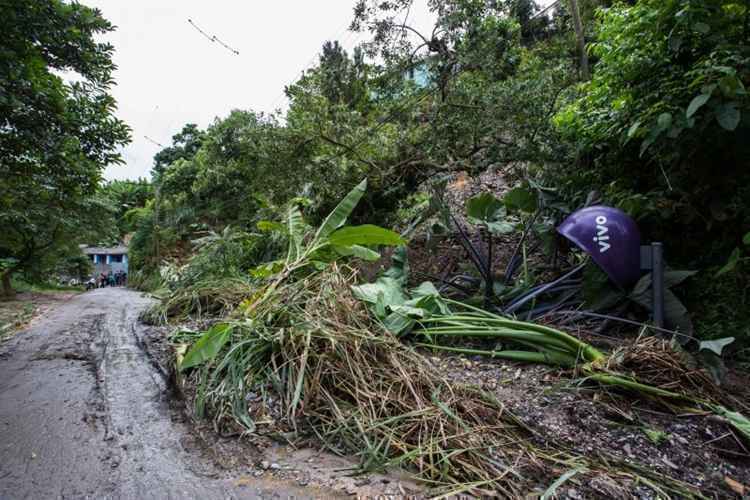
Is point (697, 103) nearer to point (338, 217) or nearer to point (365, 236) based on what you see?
point (365, 236)

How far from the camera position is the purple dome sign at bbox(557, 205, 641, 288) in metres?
3.37

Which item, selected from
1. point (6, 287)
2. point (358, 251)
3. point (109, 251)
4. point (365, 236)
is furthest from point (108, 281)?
point (365, 236)

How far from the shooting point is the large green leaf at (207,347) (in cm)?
261

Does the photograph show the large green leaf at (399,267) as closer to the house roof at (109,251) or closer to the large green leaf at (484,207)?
the large green leaf at (484,207)

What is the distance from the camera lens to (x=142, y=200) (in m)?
32.3

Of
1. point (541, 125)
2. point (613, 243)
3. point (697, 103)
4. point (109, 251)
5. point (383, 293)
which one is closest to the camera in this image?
point (697, 103)

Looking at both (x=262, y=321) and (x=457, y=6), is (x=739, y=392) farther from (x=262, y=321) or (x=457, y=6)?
(x=457, y=6)

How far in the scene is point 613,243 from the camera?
3377mm

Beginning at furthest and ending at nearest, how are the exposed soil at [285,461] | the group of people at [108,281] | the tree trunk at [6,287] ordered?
1. the group of people at [108,281]
2. the tree trunk at [6,287]
3. the exposed soil at [285,461]

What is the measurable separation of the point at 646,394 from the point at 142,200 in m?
37.4

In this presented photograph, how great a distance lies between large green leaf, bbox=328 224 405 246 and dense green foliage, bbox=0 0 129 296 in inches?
108

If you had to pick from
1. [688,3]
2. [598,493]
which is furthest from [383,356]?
[688,3]

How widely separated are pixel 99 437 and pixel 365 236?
2.55 metres

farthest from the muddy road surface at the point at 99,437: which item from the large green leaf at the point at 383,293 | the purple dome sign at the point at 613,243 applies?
the purple dome sign at the point at 613,243
